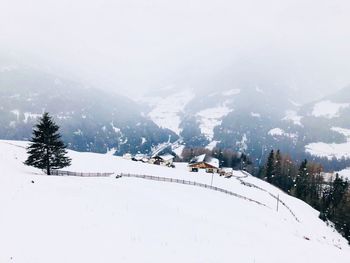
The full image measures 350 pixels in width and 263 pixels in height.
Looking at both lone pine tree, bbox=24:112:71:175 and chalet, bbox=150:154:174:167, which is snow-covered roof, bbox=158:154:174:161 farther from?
lone pine tree, bbox=24:112:71:175

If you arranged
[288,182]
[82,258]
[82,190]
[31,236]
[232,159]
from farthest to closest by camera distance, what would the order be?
[232,159] → [288,182] → [82,190] → [31,236] → [82,258]

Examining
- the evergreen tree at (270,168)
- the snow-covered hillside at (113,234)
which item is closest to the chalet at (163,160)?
the evergreen tree at (270,168)

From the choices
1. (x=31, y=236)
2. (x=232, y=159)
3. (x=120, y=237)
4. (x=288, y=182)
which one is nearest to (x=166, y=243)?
(x=120, y=237)

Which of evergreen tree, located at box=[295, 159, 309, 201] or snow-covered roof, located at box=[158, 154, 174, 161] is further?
snow-covered roof, located at box=[158, 154, 174, 161]

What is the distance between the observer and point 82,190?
127ft

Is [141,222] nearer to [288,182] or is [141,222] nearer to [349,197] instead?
[349,197]

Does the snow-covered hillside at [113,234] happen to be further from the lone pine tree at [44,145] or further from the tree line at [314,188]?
the tree line at [314,188]

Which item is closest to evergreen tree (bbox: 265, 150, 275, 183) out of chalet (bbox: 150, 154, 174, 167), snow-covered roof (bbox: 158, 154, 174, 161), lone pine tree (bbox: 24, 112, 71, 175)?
snow-covered roof (bbox: 158, 154, 174, 161)

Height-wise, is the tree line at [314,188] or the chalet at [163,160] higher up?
the chalet at [163,160]

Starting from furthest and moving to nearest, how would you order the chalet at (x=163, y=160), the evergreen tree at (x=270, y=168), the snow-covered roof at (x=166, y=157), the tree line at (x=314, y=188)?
the evergreen tree at (x=270, y=168), the snow-covered roof at (x=166, y=157), the chalet at (x=163, y=160), the tree line at (x=314, y=188)

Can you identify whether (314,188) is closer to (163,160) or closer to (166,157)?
(166,157)

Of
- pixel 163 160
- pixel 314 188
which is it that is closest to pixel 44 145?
pixel 163 160

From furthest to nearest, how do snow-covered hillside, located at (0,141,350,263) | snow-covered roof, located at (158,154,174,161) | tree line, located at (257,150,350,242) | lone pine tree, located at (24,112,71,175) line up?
snow-covered roof, located at (158,154,174,161)
tree line, located at (257,150,350,242)
lone pine tree, located at (24,112,71,175)
snow-covered hillside, located at (0,141,350,263)

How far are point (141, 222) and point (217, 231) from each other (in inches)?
266
